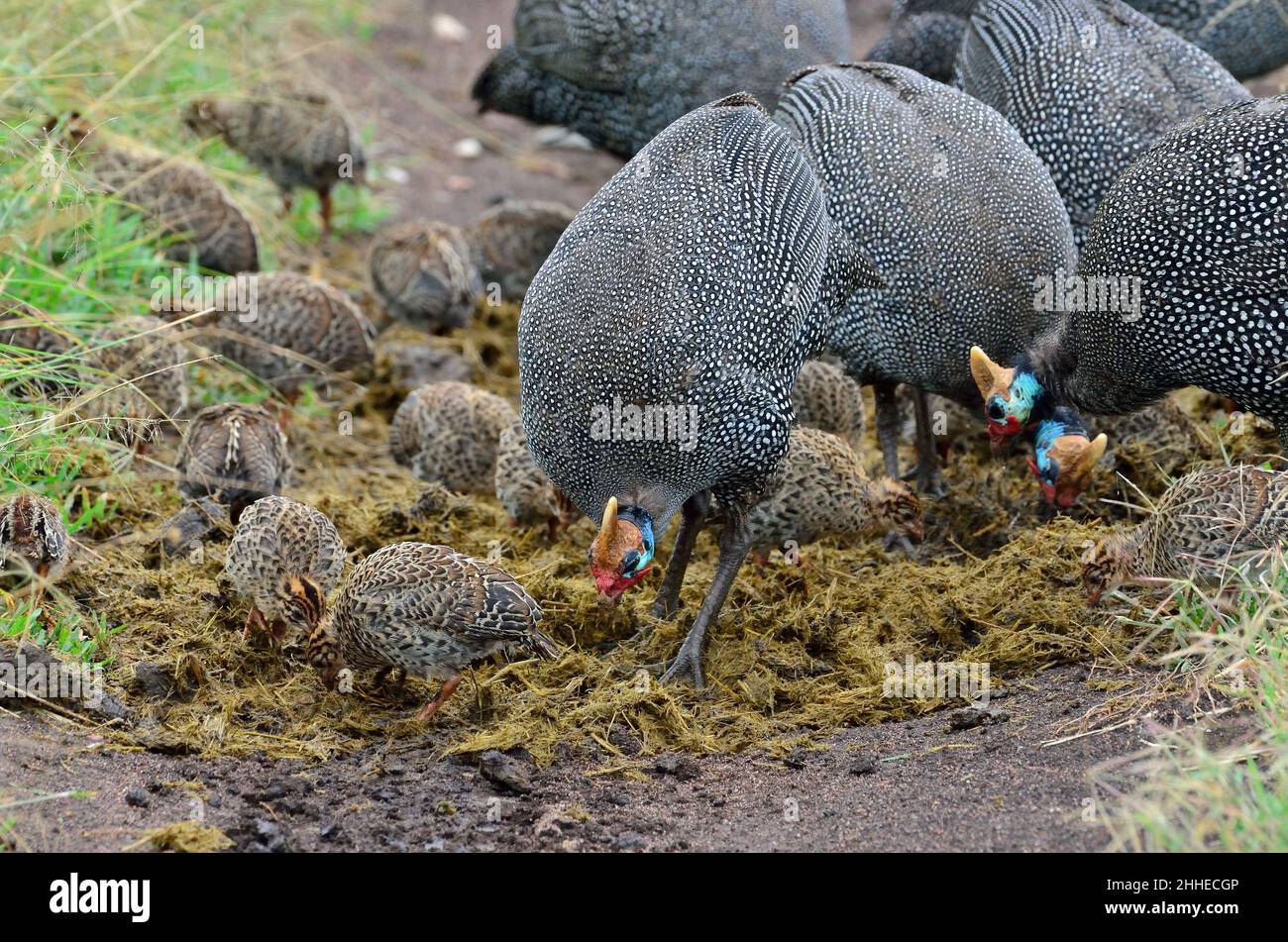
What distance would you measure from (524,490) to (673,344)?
4.35 feet

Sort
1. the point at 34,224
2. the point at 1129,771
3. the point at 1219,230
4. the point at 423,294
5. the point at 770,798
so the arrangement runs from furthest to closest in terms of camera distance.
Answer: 1. the point at 423,294
2. the point at 34,224
3. the point at 1219,230
4. the point at 770,798
5. the point at 1129,771

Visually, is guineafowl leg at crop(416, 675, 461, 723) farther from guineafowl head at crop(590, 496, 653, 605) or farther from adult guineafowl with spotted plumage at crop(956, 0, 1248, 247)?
adult guineafowl with spotted plumage at crop(956, 0, 1248, 247)

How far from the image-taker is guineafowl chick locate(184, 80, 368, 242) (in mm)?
7438

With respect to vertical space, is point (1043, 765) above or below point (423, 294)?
below

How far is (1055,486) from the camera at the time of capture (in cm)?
483

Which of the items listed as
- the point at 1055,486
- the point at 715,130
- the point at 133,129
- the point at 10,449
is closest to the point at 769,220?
the point at 715,130

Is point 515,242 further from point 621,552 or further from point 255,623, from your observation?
point 621,552

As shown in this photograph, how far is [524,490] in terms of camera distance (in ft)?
17.3

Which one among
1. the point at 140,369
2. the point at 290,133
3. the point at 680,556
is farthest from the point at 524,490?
the point at 290,133

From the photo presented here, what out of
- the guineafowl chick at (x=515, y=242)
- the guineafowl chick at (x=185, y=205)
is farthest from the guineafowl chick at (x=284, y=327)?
the guineafowl chick at (x=515, y=242)

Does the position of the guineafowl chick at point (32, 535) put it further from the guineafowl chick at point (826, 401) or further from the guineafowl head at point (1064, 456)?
the guineafowl head at point (1064, 456)

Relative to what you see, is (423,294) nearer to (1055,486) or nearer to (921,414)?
(921,414)

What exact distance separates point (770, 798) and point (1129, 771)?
0.84 m

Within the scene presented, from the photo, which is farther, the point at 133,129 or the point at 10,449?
the point at 133,129
